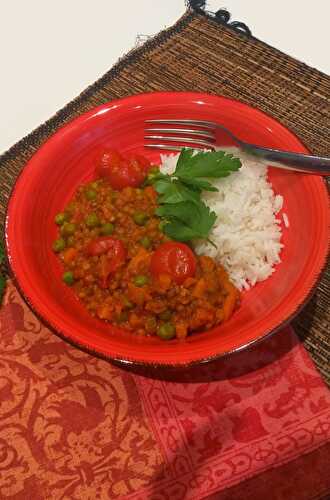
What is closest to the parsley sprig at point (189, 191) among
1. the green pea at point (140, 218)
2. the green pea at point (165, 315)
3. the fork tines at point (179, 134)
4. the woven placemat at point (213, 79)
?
the green pea at point (140, 218)

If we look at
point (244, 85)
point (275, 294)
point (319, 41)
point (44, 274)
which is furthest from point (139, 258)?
point (319, 41)

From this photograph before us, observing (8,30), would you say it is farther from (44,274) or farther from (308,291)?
(308,291)

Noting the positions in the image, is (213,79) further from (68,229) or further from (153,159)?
(68,229)

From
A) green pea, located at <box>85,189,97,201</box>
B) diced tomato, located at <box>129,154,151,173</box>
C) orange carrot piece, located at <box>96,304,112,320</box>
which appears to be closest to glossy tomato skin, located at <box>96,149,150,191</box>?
diced tomato, located at <box>129,154,151,173</box>

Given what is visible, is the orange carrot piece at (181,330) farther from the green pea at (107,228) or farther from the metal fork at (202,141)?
the metal fork at (202,141)

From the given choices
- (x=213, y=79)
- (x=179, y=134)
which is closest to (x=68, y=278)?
(x=179, y=134)

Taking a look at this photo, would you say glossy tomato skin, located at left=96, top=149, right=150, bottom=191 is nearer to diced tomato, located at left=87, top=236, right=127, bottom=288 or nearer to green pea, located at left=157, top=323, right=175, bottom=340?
diced tomato, located at left=87, top=236, right=127, bottom=288
